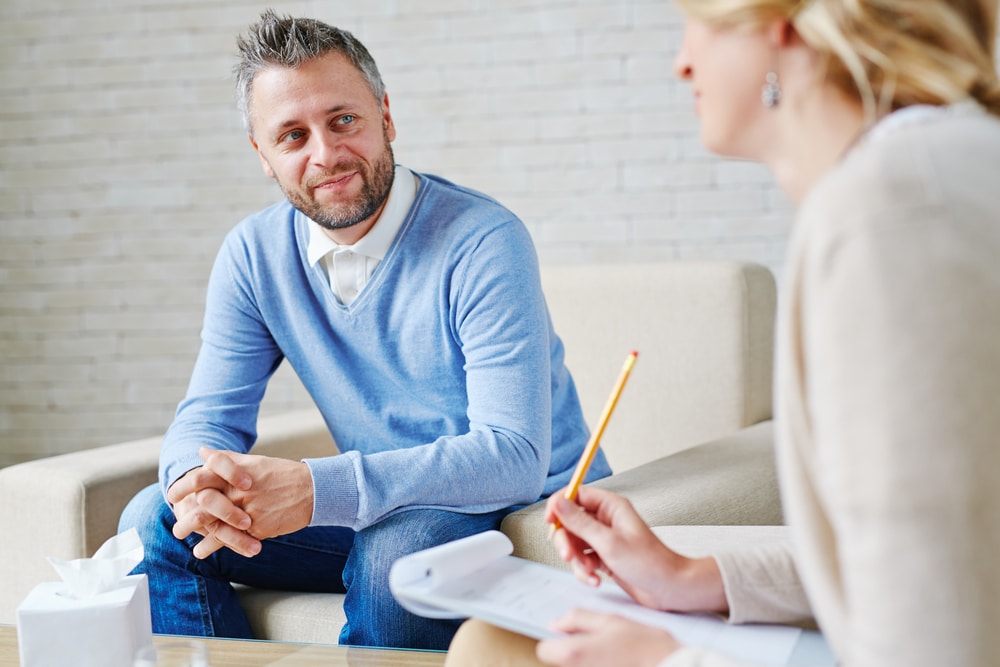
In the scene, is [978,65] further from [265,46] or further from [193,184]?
[193,184]

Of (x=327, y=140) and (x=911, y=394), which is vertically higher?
(x=327, y=140)

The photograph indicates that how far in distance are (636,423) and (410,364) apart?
0.61m

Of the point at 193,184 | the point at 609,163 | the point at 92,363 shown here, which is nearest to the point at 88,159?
the point at 193,184

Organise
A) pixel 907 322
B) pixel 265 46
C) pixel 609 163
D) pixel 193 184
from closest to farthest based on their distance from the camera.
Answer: pixel 907 322 < pixel 265 46 < pixel 609 163 < pixel 193 184

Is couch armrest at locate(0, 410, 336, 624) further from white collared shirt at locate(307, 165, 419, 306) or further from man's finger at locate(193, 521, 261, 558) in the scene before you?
white collared shirt at locate(307, 165, 419, 306)

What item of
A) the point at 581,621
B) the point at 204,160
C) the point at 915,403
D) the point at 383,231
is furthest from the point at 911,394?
the point at 204,160

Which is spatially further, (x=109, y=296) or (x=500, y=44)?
(x=109, y=296)

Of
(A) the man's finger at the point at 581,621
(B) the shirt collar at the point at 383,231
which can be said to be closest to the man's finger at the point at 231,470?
(B) the shirt collar at the point at 383,231

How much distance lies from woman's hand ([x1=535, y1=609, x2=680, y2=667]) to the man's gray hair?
3.54ft

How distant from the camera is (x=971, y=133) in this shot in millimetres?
659

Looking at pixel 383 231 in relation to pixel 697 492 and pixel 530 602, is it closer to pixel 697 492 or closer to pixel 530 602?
pixel 697 492

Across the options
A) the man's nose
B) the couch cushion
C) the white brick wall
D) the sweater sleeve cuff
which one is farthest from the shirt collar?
the white brick wall

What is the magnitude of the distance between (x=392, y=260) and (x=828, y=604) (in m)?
1.07

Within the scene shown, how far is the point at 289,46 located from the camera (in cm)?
162
